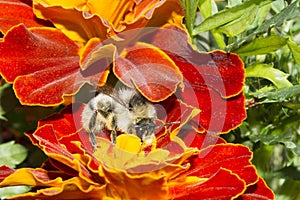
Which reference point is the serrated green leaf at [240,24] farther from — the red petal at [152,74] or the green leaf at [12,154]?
the green leaf at [12,154]

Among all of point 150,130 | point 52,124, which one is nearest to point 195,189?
point 150,130

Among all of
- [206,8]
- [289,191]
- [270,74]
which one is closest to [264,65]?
[270,74]

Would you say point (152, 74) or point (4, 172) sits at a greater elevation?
point (152, 74)

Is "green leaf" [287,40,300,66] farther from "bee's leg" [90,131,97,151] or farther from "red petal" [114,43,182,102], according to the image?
"bee's leg" [90,131,97,151]

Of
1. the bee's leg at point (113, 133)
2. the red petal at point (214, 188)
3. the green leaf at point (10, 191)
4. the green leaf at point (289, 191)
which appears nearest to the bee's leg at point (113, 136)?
the bee's leg at point (113, 133)

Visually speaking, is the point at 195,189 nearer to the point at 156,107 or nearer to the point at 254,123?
the point at 156,107

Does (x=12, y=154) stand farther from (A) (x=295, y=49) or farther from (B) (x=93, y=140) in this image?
(A) (x=295, y=49)

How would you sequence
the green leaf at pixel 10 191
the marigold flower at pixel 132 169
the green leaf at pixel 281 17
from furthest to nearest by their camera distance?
the green leaf at pixel 10 191
the green leaf at pixel 281 17
the marigold flower at pixel 132 169
